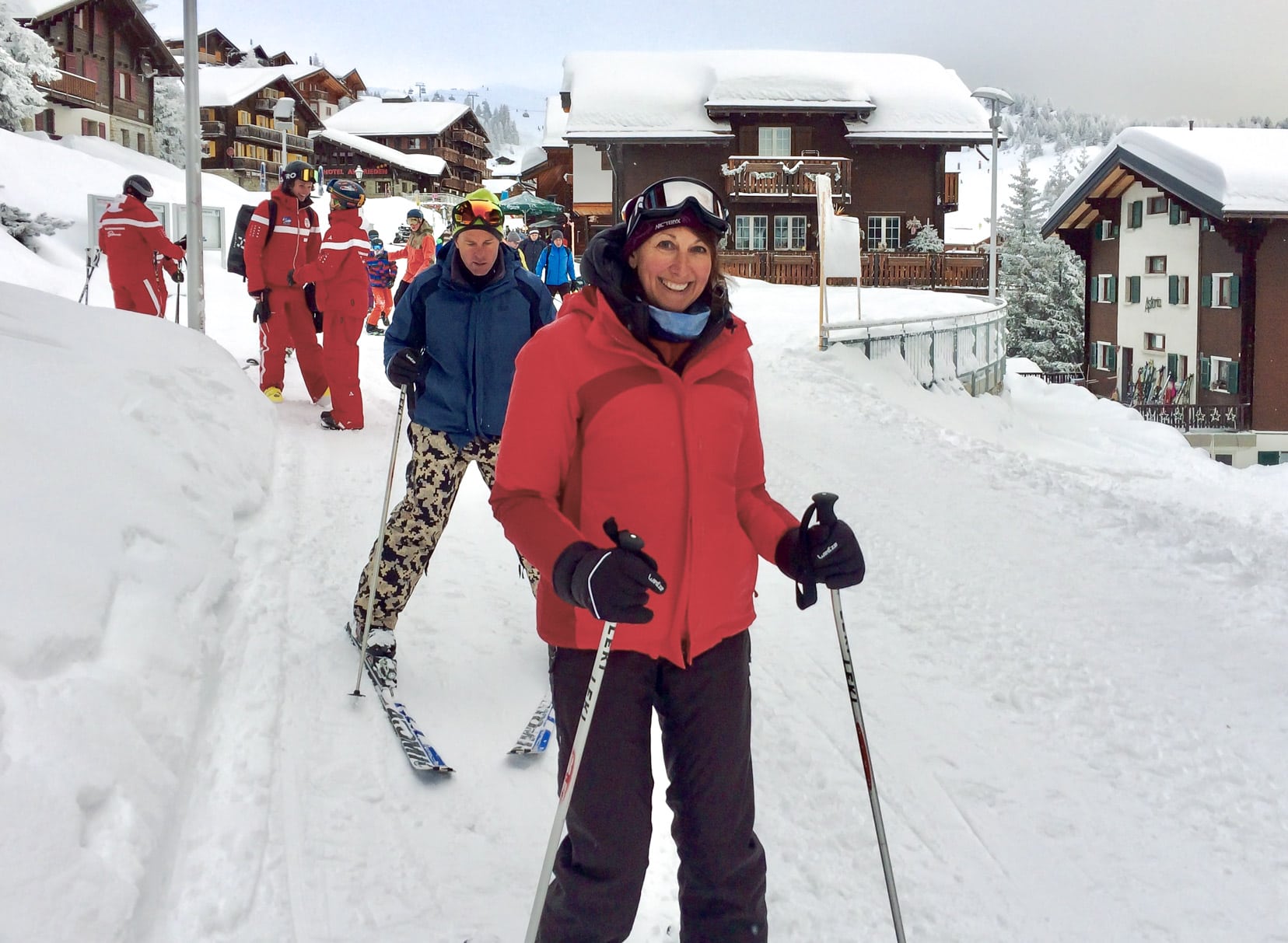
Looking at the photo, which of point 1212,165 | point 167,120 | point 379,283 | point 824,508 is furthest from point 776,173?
point 824,508

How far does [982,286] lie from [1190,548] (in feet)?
95.2

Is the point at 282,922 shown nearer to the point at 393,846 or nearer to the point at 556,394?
the point at 393,846

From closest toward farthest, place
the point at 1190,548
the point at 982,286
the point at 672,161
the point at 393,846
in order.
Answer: the point at 393,846
the point at 1190,548
the point at 982,286
the point at 672,161

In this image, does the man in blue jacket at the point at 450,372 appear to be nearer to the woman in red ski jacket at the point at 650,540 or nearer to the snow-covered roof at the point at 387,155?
the woman in red ski jacket at the point at 650,540

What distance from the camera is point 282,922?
2.88 metres

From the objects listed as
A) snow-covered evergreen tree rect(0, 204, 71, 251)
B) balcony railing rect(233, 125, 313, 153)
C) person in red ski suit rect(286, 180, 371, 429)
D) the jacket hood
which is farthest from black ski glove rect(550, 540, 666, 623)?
balcony railing rect(233, 125, 313, 153)

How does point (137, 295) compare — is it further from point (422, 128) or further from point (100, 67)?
point (422, 128)

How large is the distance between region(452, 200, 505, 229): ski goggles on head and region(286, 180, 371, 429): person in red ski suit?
424 centimetres

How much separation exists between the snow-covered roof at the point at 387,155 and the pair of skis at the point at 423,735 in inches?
2315

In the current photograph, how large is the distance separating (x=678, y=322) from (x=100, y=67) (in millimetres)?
48092

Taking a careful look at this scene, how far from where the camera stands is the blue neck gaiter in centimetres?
234

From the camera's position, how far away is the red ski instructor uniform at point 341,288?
861cm

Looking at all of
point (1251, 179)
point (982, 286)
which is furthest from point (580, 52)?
point (1251, 179)

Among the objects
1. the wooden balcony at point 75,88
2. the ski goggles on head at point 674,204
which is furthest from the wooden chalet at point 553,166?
the ski goggles on head at point 674,204
